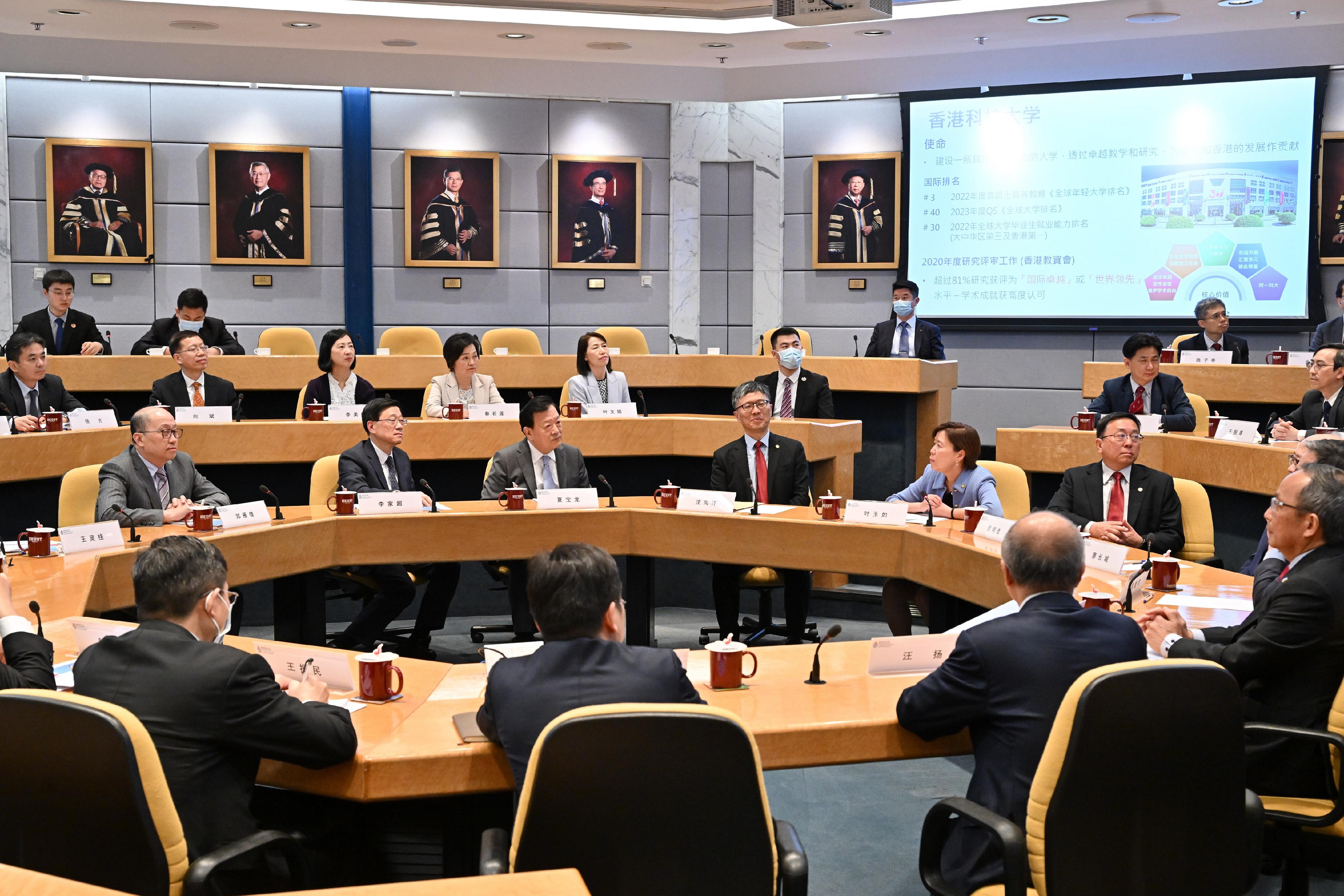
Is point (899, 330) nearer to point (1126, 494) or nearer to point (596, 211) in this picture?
point (596, 211)

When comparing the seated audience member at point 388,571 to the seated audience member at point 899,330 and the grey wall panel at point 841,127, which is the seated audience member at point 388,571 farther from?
the grey wall panel at point 841,127

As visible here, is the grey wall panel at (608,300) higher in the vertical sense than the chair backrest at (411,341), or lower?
higher

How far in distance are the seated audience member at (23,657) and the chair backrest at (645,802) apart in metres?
1.17

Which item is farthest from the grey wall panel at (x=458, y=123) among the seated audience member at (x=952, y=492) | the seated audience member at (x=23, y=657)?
the seated audience member at (x=23, y=657)

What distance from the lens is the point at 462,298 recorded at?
10117 millimetres

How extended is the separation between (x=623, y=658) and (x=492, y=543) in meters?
2.66

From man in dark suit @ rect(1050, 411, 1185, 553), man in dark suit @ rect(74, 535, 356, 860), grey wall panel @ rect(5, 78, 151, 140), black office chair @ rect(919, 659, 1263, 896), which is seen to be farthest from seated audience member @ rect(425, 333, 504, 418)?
black office chair @ rect(919, 659, 1263, 896)

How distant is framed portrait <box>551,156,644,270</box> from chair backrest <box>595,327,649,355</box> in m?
1.38

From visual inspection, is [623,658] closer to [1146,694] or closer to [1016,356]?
[1146,694]

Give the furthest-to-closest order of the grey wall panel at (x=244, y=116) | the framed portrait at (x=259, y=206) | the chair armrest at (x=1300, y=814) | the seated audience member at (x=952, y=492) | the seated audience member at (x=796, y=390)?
1. the framed portrait at (x=259, y=206)
2. the grey wall panel at (x=244, y=116)
3. the seated audience member at (x=796, y=390)
4. the seated audience member at (x=952, y=492)
5. the chair armrest at (x=1300, y=814)

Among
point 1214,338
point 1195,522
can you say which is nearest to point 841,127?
point 1214,338

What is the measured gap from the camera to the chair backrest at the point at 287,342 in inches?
341

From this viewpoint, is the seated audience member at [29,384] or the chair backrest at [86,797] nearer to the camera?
the chair backrest at [86,797]

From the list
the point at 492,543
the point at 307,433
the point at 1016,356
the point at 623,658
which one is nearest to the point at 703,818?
the point at 623,658
